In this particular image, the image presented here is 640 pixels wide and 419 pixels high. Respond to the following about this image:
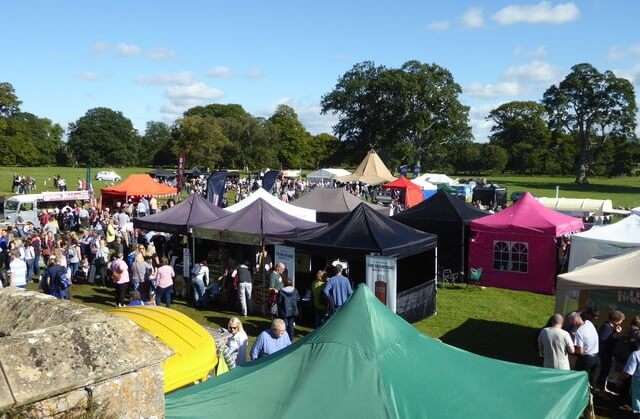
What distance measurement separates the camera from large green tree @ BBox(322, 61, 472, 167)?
58.7m

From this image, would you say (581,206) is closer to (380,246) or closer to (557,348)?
(380,246)

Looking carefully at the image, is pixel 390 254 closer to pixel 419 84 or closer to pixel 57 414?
pixel 57 414

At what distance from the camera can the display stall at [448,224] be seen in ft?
50.5

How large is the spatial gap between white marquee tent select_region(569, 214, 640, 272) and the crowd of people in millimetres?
3872

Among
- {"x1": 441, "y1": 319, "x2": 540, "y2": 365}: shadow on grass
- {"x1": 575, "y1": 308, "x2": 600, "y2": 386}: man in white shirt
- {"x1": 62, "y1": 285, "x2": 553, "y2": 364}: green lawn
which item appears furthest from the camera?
{"x1": 62, "y1": 285, "x2": 553, "y2": 364}: green lawn

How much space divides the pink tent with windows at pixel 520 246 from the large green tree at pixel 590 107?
5438 cm

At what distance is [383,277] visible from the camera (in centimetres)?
1075

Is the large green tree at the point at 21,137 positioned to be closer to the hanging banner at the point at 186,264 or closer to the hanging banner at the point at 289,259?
the hanging banner at the point at 186,264

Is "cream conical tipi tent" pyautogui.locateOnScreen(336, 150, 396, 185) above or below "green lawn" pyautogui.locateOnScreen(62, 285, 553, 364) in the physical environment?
above

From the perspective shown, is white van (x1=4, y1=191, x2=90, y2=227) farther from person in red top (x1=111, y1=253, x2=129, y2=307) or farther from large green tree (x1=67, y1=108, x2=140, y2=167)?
large green tree (x1=67, y1=108, x2=140, y2=167)

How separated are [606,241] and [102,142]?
9002 centimetres

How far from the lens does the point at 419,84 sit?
58531 mm

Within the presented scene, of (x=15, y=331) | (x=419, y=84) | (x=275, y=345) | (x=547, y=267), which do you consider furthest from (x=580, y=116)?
(x=15, y=331)

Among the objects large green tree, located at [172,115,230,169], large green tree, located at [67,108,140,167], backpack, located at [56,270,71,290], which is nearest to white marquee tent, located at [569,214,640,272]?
backpack, located at [56,270,71,290]
